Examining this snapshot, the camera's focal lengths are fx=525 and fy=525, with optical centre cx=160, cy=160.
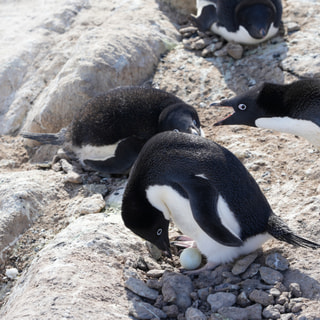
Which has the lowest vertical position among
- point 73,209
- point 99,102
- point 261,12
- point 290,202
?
point 73,209

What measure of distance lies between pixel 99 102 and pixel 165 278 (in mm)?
2057

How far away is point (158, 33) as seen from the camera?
592 cm

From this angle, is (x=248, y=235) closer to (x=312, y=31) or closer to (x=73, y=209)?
(x=73, y=209)

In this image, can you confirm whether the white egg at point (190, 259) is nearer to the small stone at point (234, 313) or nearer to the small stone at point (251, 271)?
the small stone at point (251, 271)

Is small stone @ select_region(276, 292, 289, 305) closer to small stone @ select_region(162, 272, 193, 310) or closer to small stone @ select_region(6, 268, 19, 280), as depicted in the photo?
small stone @ select_region(162, 272, 193, 310)

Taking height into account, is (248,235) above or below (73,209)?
above

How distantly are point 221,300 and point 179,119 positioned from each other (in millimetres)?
1849

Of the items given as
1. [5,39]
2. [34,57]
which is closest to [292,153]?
[34,57]

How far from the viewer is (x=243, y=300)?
2.64 meters

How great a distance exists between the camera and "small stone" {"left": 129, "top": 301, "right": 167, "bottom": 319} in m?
2.63

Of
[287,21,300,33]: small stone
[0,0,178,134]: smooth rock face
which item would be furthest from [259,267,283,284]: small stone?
[287,21,300,33]: small stone

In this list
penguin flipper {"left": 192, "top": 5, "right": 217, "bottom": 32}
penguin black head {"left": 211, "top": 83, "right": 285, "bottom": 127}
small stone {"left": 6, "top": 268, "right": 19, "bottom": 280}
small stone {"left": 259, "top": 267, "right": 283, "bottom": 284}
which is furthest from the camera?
penguin flipper {"left": 192, "top": 5, "right": 217, "bottom": 32}

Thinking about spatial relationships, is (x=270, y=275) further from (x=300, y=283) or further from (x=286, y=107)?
(x=286, y=107)

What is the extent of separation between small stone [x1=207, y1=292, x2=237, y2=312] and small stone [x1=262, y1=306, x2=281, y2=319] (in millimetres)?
177
